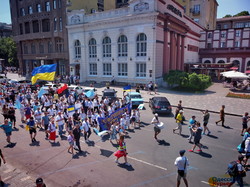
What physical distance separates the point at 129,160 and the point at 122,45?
84.2 feet


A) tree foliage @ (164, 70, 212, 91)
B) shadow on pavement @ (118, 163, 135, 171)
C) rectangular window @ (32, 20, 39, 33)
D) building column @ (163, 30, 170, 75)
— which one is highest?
rectangular window @ (32, 20, 39, 33)

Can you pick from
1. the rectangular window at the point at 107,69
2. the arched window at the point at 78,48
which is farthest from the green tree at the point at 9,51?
the rectangular window at the point at 107,69

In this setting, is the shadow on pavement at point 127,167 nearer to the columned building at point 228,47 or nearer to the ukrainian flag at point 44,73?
the ukrainian flag at point 44,73

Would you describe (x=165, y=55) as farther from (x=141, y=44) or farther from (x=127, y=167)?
(x=127, y=167)

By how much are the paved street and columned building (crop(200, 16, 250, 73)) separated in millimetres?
34143

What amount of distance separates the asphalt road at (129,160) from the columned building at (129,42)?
63.7 ft

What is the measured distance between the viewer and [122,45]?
32.0m

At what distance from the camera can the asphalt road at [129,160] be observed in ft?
24.9

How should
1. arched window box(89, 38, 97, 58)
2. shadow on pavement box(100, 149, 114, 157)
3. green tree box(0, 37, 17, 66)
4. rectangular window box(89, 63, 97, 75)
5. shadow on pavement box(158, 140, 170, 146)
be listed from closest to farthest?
shadow on pavement box(100, 149, 114, 157)
shadow on pavement box(158, 140, 170, 146)
arched window box(89, 38, 97, 58)
rectangular window box(89, 63, 97, 75)
green tree box(0, 37, 17, 66)

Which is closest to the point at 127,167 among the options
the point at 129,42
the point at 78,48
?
the point at 129,42

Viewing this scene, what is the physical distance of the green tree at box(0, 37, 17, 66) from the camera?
5916 cm

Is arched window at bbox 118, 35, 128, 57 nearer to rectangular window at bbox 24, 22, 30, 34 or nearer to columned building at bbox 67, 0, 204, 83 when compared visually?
columned building at bbox 67, 0, 204, 83

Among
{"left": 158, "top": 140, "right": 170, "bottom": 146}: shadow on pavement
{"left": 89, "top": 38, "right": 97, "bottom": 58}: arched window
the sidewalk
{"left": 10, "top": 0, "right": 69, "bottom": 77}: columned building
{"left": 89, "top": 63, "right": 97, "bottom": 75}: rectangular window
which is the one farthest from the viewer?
{"left": 10, "top": 0, "right": 69, "bottom": 77}: columned building

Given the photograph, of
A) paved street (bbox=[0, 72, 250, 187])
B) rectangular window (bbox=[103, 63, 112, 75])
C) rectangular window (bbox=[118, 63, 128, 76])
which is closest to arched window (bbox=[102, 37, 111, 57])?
rectangular window (bbox=[103, 63, 112, 75])
